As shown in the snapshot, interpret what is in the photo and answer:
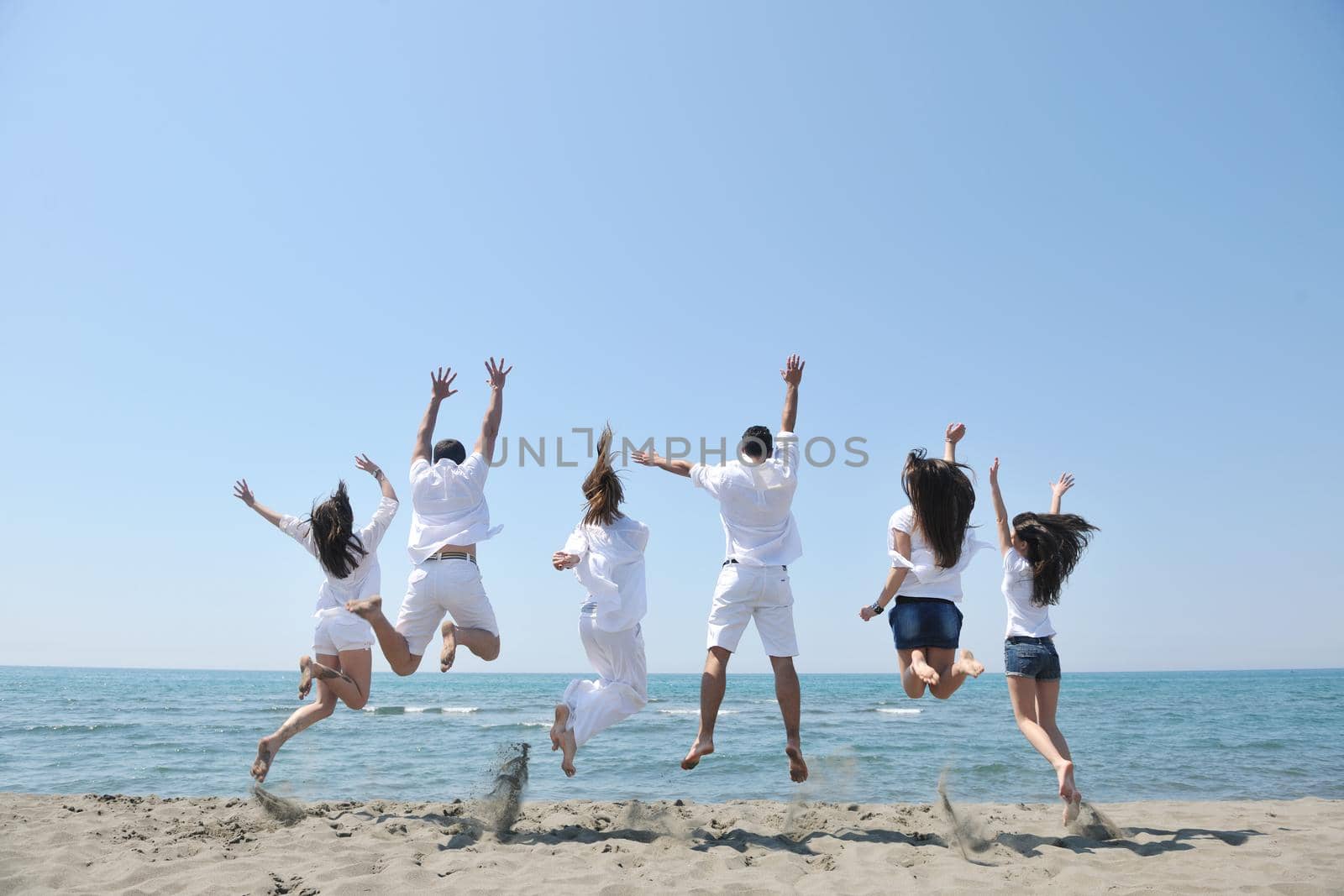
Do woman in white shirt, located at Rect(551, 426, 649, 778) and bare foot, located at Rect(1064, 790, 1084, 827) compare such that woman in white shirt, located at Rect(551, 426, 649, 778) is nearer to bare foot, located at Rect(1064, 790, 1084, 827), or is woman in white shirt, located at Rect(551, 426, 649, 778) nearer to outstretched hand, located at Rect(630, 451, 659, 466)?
outstretched hand, located at Rect(630, 451, 659, 466)

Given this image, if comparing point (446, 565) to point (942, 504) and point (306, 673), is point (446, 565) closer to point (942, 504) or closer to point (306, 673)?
point (306, 673)

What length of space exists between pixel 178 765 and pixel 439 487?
983 cm

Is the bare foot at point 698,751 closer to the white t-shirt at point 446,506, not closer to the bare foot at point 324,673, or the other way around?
the white t-shirt at point 446,506

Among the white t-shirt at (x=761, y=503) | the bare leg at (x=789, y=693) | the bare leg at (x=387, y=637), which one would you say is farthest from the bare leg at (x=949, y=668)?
the bare leg at (x=387, y=637)

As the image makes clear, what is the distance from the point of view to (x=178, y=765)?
41.9ft

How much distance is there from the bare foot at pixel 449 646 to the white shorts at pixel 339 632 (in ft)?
3.32

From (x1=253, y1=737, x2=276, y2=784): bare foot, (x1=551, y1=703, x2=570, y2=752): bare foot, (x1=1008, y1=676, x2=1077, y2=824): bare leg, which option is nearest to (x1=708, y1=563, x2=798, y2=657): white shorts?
(x1=551, y1=703, x2=570, y2=752): bare foot

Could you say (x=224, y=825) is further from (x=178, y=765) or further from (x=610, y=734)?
(x=610, y=734)

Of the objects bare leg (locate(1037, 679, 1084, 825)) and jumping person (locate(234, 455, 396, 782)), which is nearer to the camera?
bare leg (locate(1037, 679, 1084, 825))

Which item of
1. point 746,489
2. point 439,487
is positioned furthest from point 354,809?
point 746,489

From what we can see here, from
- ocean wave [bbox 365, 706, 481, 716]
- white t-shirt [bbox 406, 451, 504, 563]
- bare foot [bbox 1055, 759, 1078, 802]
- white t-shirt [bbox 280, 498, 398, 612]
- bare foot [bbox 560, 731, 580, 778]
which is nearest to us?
bare foot [bbox 1055, 759, 1078, 802]

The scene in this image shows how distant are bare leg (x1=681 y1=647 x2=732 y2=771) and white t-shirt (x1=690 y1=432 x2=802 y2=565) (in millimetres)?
774

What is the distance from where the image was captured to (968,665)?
5859 mm

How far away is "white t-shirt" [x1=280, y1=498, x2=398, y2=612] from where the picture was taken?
6.82 metres
